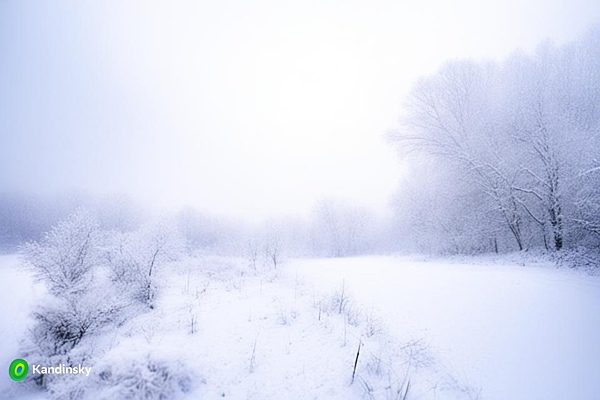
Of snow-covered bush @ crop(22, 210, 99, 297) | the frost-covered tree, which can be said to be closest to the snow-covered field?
snow-covered bush @ crop(22, 210, 99, 297)

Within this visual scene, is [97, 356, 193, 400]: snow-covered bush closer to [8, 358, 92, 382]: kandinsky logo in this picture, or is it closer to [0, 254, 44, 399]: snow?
[8, 358, 92, 382]: kandinsky logo

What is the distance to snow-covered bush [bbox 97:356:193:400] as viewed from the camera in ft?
11.7

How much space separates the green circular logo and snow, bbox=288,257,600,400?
8.07m

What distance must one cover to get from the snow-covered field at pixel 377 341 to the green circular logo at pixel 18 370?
0.57ft

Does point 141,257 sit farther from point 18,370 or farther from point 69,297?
point 18,370

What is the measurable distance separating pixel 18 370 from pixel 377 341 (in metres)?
7.54

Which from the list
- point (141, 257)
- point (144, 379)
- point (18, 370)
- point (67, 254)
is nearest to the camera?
point (144, 379)

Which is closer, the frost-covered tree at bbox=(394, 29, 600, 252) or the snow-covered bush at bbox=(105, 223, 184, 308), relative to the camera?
the snow-covered bush at bbox=(105, 223, 184, 308)

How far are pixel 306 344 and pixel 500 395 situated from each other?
333 centimetres

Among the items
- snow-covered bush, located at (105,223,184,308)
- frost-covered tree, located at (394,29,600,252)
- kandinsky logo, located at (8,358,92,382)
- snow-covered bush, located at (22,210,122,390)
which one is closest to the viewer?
kandinsky logo, located at (8,358,92,382)

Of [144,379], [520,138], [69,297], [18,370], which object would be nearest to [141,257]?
[69,297]

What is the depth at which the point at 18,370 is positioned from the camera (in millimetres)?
5070

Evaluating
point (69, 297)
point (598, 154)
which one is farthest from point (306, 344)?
point (598, 154)

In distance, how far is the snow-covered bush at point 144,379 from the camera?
11.7ft
